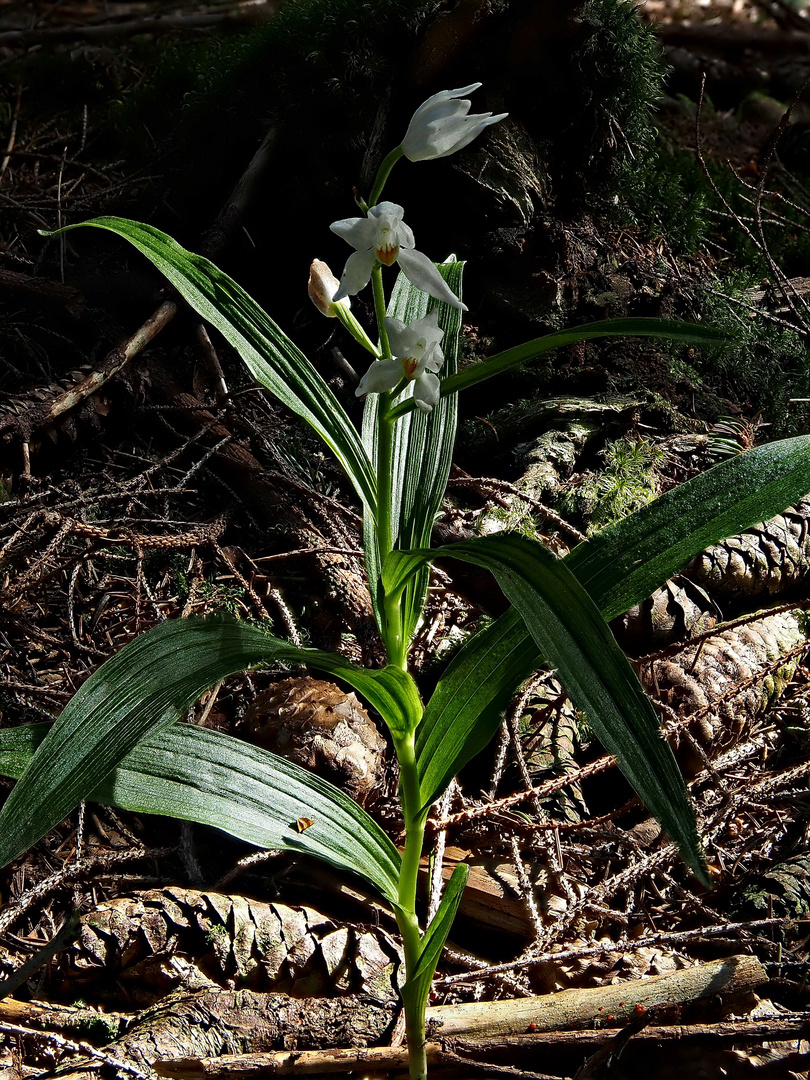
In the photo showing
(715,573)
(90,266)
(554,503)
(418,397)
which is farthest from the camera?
(90,266)

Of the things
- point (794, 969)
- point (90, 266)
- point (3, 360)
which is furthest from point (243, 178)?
point (794, 969)

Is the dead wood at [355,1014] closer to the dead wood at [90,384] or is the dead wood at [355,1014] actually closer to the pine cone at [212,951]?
the pine cone at [212,951]

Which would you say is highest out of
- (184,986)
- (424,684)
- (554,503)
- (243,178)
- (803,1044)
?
(243,178)

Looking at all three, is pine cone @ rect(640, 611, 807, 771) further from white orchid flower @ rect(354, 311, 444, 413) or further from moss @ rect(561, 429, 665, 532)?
white orchid flower @ rect(354, 311, 444, 413)

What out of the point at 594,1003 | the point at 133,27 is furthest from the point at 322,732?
the point at 133,27

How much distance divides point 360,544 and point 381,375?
69cm

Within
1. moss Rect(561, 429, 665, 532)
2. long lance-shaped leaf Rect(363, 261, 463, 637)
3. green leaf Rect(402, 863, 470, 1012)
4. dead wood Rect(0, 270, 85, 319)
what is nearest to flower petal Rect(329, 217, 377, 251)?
long lance-shaped leaf Rect(363, 261, 463, 637)

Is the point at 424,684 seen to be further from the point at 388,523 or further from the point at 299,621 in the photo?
the point at 388,523

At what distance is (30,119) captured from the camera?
2.32m

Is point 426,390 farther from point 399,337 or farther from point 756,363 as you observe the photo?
point 756,363

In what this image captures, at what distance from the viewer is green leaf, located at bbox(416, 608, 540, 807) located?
2.55 feet

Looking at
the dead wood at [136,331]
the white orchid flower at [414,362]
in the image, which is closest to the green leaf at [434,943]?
the white orchid flower at [414,362]

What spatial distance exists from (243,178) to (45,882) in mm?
1535

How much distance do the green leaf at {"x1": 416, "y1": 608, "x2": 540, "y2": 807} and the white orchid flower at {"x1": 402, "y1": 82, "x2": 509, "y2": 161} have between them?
470 millimetres
